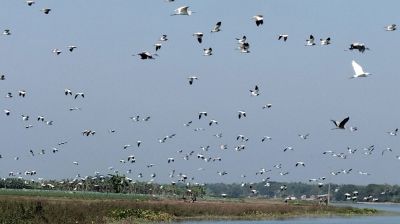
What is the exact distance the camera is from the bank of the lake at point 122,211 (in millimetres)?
39438

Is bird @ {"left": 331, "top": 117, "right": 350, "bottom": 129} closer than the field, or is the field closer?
bird @ {"left": 331, "top": 117, "right": 350, "bottom": 129}

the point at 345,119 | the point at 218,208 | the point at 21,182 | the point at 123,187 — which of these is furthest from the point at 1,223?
the point at 21,182

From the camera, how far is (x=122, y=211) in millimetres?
57656

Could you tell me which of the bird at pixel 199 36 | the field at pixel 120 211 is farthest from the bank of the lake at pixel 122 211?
A: the bird at pixel 199 36

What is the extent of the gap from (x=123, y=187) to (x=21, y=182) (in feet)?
80.5

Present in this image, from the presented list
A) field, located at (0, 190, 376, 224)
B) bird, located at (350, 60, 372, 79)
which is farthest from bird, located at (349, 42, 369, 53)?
field, located at (0, 190, 376, 224)

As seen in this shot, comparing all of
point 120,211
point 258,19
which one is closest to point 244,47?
point 258,19

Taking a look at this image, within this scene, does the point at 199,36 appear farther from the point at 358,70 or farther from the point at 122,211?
the point at 122,211

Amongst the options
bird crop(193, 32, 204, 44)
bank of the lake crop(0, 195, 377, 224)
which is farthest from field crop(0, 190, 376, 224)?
bird crop(193, 32, 204, 44)

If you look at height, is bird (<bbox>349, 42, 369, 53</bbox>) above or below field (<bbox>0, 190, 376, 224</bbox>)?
above

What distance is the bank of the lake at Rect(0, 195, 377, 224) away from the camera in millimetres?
39438

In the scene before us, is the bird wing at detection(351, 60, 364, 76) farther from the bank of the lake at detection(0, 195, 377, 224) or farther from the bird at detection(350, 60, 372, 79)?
the bank of the lake at detection(0, 195, 377, 224)

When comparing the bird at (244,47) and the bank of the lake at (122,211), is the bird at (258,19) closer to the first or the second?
the bird at (244,47)

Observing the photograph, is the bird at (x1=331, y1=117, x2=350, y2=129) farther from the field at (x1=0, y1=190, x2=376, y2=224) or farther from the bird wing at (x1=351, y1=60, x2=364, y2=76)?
the field at (x1=0, y1=190, x2=376, y2=224)
